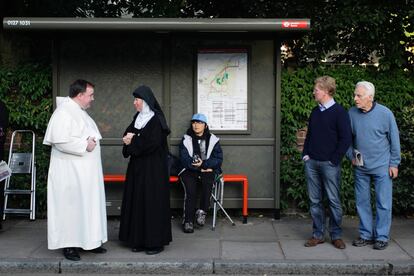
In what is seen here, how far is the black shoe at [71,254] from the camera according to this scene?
651 centimetres

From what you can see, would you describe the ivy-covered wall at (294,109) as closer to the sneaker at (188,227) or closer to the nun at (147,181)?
the sneaker at (188,227)

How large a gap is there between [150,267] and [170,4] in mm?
4768

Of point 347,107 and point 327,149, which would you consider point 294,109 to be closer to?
point 347,107

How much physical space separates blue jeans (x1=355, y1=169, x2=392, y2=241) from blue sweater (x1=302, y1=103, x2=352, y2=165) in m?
0.46

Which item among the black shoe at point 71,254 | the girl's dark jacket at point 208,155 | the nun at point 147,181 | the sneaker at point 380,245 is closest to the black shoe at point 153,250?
the nun at point 147,181

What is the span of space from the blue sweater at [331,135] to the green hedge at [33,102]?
3.68 m

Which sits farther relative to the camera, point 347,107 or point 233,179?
point 347,107

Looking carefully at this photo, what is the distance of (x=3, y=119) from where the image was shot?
24.7 ft

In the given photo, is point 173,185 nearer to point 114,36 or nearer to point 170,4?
point 114,36

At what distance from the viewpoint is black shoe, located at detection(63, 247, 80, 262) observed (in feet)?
21.4

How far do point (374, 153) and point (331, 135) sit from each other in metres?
0.52

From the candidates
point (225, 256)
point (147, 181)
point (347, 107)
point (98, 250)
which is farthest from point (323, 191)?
point (98, 250)

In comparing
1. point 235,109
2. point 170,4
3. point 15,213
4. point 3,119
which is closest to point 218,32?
point 235,109

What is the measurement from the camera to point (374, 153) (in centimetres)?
681
